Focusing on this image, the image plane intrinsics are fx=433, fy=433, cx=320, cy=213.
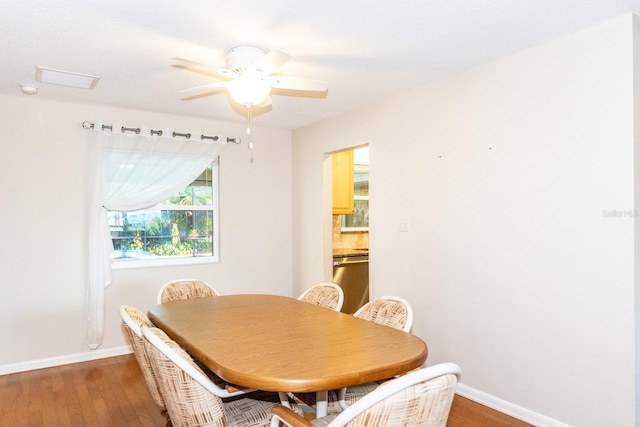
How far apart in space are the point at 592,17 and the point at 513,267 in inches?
57.3

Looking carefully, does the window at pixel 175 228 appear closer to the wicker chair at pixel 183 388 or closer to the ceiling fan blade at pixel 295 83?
the ceiling fan blade at pixel 295 83

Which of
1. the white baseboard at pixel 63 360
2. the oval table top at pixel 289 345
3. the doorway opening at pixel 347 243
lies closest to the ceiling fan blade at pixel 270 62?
the oval table top at pixel 289 345

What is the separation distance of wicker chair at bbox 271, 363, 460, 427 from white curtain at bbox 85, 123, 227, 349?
10.5ft

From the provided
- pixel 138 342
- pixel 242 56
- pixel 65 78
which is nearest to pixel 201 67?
pixel 242 56

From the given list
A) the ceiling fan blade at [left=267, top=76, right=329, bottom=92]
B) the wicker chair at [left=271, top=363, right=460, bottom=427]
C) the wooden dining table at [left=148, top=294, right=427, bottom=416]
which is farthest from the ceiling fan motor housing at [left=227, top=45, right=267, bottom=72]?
the wicker chair at [left=271, top=363, right=460, bottom=427]

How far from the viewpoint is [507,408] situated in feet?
9.11

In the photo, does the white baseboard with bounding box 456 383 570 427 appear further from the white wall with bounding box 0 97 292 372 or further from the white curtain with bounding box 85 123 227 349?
the white curtain with bounding box 85 123 227 349

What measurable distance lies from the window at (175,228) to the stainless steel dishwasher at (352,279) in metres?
1.35

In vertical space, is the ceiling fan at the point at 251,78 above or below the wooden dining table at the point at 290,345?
above

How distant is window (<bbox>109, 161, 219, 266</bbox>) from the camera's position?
165 inches

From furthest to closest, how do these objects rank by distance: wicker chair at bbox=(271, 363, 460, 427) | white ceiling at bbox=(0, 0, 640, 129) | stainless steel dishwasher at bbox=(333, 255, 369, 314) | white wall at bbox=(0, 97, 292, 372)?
1. stainless steel dishwasher at bbox=(333, 255, 369, 314)
2. white wall at bbox=(0, 97, 292, 372)
3. white ceiling at bbox=(0, 0, 640, 129)
4. wicker chair at bbox=(271, 363, 460, 427)

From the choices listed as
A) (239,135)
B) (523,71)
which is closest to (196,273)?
(239,135)

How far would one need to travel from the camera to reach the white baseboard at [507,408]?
2574 millimetres

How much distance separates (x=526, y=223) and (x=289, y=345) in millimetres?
1663
